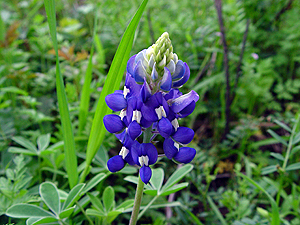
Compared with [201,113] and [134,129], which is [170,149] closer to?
[134,129]

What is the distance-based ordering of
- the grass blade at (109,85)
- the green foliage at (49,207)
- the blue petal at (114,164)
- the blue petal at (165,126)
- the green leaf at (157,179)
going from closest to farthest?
the blue petal at (165,126) < the blue petal at (114,164) < the green foliage at (49,207) < the grass blade at (109,85) < the green leaf at (157,179)

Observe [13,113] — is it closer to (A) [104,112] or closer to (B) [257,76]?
(A) [104,112]

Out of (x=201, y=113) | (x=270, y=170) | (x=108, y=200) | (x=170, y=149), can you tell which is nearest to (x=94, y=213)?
(x=108, y=200)

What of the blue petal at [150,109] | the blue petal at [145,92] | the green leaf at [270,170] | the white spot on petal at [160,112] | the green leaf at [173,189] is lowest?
the green leaf at [270,170]

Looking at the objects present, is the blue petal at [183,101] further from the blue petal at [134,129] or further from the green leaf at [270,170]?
the green leaf at [270,170]

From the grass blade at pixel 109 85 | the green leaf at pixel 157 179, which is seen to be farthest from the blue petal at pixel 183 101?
the green leaf at pixel 157 179
